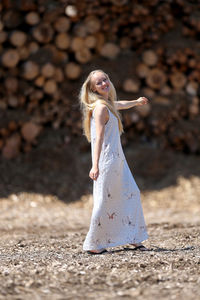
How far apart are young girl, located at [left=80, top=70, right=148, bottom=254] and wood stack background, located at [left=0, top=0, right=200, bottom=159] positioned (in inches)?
130

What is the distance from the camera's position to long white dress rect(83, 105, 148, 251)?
10.4ft

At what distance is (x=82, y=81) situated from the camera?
271 inches

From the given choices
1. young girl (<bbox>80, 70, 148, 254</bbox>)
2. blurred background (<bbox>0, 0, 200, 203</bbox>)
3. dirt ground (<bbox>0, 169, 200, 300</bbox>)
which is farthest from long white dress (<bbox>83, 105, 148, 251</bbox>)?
blurred background (<bbox>0, 0, 200, 203</bbox>)

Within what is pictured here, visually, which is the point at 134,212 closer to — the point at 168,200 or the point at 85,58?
the point at 168,200

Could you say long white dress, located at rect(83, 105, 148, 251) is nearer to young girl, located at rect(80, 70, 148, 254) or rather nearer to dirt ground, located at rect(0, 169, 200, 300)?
young girl, located at rect(80, 70, 148, 254)

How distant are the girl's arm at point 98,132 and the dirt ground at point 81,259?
57cm

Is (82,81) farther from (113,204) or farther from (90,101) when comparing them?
(113,204)

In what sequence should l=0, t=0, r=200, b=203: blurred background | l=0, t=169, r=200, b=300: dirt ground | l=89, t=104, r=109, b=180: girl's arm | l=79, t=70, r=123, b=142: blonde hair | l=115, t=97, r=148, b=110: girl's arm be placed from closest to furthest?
l=0, t=169, r=200, b=300: dirt ground
l=89, t=104, r=109, b=180: girl's arm
l=79, t=70, r=123, b=142: blonde hair
l=115, t=97, r=148, b=110: girl's arm
l=0, t=0, r=200, b=203: blurred background

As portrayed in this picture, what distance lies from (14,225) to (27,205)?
0.85 metres

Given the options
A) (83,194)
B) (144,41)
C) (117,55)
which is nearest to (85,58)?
(117,55)

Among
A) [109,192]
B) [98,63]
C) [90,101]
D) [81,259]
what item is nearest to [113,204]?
[109,192]

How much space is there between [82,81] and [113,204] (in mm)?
3952

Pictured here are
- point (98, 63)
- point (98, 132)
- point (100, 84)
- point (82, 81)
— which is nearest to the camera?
point (98, 132)

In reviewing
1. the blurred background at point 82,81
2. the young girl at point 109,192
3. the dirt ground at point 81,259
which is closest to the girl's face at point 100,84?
the young girl at point 109,192
